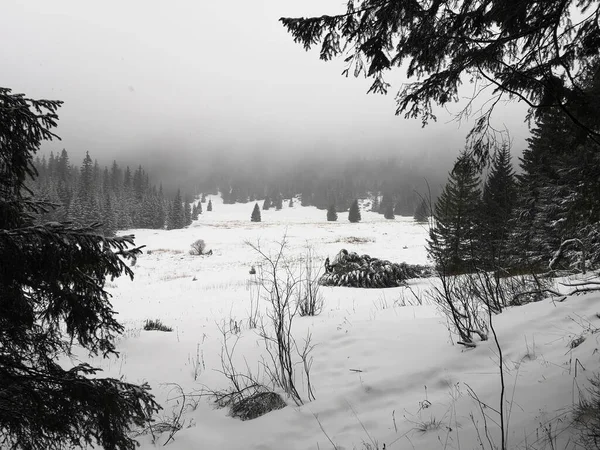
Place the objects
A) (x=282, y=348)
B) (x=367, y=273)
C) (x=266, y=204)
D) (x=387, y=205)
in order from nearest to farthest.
→ (x=282, y=348), (x=367, y=273), (x=387, y=205), (x=266, y=204)

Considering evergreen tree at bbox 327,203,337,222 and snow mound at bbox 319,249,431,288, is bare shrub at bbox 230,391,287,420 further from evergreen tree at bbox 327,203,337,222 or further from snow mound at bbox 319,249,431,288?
evergreen tree at bbox 327,203,337,222

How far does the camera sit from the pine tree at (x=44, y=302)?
1.45m

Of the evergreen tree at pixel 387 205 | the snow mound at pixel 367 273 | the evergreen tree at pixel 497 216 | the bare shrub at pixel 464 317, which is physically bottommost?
the snow mound at pixel 367 273

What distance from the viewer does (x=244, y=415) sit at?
251 centimetres

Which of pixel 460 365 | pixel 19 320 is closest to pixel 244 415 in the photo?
pixel 19 320

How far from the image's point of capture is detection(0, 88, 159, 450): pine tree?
4.75 ft

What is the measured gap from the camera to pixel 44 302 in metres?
1.78

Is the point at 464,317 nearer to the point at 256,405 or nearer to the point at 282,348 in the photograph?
the point at 282,348

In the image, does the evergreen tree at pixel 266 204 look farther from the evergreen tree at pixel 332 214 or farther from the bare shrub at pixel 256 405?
the bare shrub at pixel 256 405

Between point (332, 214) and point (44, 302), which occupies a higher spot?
point (332, 214)

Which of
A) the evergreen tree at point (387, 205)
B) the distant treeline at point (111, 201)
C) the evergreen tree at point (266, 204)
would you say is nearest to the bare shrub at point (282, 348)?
the distant treeline at point (111, 201)

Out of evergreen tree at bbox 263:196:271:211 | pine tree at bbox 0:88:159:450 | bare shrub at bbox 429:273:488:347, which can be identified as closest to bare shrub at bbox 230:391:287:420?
pine tree at bbox 0:88:159:450

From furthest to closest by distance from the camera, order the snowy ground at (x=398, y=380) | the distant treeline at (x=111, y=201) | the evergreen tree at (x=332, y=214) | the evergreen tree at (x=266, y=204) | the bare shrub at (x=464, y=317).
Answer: the evergreen tree at (x=266, y=204) → the evergreen tree at (x=332, y=214) → the distant treeline at (x=111, y=201) → the bare shrub at (x=464, y=317) → the snowy ground at (x=398, y=380)

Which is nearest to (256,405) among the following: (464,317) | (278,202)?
(464,317)
